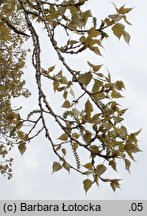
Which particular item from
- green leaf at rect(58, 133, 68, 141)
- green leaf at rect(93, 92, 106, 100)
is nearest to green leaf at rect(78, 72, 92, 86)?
green leaf at rect(93, 92, 106, 100)

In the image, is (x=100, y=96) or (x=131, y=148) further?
(x=100, y=96)

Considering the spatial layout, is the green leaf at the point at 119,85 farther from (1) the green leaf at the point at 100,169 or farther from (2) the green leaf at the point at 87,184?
(2) the green leaf at the point at 87,184

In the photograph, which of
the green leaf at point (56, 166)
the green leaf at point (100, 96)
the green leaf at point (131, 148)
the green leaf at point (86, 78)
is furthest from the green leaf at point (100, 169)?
the green leaf at point (86, 78)

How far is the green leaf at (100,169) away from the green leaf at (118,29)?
1.09 meters

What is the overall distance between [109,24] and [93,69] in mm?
412

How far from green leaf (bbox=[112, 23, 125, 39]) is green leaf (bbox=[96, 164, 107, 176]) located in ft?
3.57

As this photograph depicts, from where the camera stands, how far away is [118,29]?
11.3 feet

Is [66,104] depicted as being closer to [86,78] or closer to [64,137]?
[64,137]

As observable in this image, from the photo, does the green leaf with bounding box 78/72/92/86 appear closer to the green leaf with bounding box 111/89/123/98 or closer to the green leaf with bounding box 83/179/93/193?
the green leaf with bounding box 111/89/123/98

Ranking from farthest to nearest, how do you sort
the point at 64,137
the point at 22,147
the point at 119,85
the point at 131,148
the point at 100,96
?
the point at 22,147
the point at 64,137
the point at 100,96
the point at 119,85
the point at 131,148

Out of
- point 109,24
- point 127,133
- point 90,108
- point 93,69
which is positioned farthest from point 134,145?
point 109,24

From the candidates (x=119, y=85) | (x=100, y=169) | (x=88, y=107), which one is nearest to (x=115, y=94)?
(x=119, y=85)

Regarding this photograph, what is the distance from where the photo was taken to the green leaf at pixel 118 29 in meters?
3.44

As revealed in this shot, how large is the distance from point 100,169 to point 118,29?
1.17 m
